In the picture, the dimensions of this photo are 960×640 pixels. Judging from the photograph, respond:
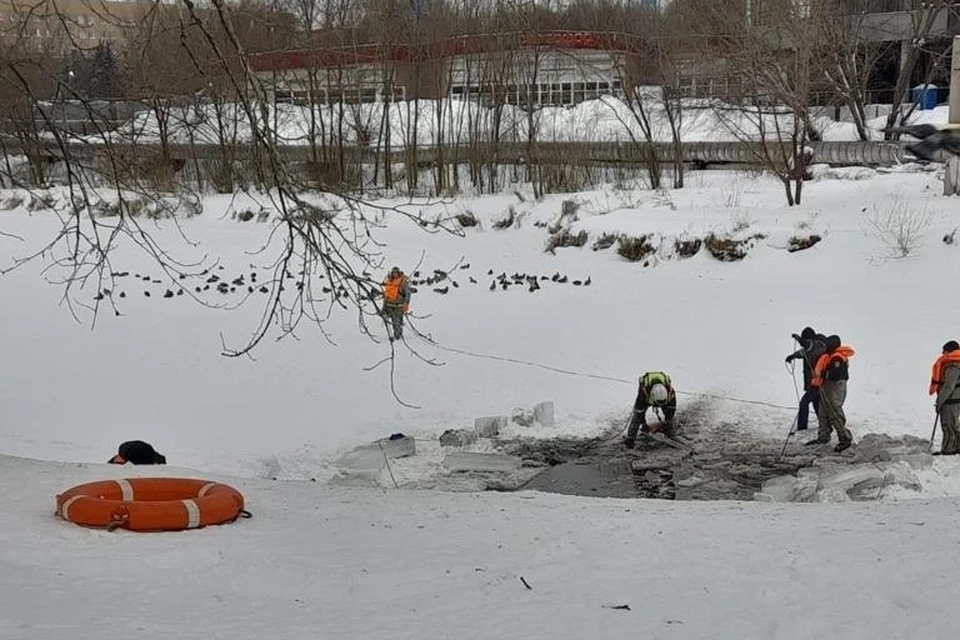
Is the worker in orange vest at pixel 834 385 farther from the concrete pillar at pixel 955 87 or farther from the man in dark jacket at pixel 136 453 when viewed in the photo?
the concrete pillar at pixel 955 87

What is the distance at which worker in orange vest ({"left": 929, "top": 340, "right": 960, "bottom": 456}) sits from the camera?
37.0 ft

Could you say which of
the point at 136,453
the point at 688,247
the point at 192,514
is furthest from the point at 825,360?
the point at 688,247

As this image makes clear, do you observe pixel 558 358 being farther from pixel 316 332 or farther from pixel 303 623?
pixel 303 623

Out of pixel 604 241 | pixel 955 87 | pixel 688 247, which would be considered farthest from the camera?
pixel 604 241

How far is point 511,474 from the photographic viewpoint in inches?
447

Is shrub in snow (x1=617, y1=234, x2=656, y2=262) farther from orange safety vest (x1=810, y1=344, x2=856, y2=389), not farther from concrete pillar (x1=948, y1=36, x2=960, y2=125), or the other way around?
orange safety vest (x1=810, y1=344, x2=856, y2=389)

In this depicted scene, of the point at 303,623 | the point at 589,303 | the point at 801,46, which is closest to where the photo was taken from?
the point at 303,623

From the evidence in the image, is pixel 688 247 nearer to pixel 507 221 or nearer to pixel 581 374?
pixel 507 221

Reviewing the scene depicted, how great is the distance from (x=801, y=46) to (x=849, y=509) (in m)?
19.1

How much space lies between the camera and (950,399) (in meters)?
11.3

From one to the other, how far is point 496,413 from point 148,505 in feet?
26.9

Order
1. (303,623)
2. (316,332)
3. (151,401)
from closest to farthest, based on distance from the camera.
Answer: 1. (303,623)
2. (151,401)
3. (316,332)

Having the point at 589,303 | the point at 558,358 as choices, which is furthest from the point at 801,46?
the point at 558,358

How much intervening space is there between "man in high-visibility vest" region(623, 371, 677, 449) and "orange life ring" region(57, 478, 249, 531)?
20.8 ft
